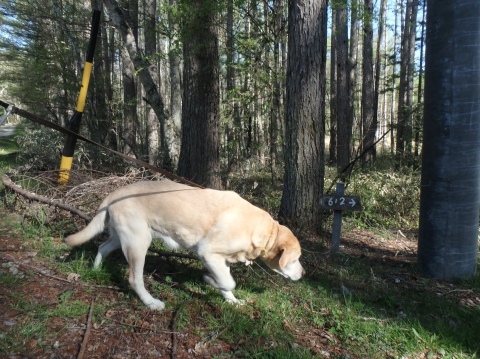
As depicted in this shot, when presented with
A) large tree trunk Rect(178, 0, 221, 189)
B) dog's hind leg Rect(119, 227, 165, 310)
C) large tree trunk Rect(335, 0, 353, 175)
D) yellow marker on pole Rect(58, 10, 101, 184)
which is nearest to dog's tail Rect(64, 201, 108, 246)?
dog's hind leg Rect(119, 227, 165, 310)

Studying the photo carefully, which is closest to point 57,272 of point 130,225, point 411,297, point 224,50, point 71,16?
point 130,225

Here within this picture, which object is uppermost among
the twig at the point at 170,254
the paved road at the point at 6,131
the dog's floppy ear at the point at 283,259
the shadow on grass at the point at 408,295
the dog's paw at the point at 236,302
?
the paved road at the point at 6,131

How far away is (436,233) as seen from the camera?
451 cm

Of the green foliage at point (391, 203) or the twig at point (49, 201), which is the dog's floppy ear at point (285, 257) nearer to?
the twig at point (49, 201)

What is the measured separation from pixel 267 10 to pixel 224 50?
1.33m

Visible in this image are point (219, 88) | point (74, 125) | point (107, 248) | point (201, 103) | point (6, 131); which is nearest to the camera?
point (107, 248)

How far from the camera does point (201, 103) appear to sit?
7.52 meters

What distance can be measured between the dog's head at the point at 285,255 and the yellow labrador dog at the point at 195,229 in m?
0.01

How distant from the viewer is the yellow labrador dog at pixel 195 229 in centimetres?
354

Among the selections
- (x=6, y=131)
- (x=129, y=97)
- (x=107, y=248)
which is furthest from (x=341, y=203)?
(x=6, y=131)

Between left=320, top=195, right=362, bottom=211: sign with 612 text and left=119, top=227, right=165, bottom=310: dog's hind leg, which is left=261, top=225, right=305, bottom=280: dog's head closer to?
left=119, top=227, right=165, bottom=310: dog's hind leg

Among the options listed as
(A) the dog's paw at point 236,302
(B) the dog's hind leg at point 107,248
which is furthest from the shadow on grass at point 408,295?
(B) the dog's hind leg at point 107,248

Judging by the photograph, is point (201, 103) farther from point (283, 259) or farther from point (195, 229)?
point (283, 259)

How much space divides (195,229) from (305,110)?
9.87 ft
